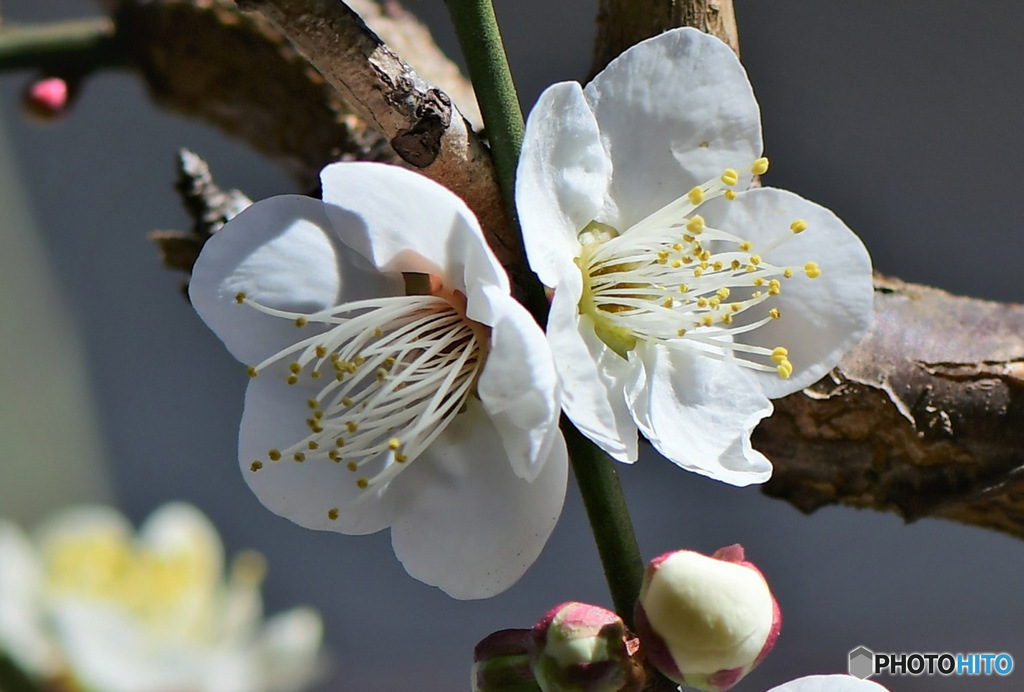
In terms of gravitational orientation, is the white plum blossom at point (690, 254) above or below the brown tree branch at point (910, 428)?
above

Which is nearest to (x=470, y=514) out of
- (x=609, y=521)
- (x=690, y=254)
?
(x=609, y=521)

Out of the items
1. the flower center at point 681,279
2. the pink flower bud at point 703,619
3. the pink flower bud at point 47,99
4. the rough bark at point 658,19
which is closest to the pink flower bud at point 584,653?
the pink flower bud at point 703,619

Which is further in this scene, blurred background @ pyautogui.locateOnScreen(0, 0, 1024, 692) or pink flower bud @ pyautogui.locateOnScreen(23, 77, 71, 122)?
blurred background @ pyautogui.locateOnScreen(0, 0, 1024, 692)

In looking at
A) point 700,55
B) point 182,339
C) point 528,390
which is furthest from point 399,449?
point 182,339

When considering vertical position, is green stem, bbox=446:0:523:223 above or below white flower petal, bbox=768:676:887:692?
above

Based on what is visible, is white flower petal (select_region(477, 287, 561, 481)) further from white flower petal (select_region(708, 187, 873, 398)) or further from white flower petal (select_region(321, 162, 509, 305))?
white flower petal (select_region(708, 187, 873, 398))

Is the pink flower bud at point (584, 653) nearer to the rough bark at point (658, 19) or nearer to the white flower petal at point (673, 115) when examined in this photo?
the white flower petal at point (673, 115)

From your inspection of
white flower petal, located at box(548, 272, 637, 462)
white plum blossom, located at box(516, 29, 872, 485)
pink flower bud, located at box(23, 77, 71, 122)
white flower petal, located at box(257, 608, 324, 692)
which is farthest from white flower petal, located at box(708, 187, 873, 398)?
pink flower bud, located at box(23, 77, 71, 122)
